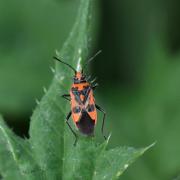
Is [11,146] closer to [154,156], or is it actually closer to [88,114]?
[88,114]

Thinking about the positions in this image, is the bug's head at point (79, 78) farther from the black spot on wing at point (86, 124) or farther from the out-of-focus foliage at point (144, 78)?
the out-of-focus foliage at point (144, 78)

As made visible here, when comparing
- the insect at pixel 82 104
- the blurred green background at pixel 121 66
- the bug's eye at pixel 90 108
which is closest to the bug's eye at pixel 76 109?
the insect at pixel 82 104

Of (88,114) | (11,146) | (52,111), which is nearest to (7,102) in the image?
(88,114)

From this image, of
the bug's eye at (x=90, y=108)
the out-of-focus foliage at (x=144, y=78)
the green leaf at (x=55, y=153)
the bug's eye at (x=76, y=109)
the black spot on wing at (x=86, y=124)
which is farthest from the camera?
the out-of-focus foliage at (x=144, y=78)

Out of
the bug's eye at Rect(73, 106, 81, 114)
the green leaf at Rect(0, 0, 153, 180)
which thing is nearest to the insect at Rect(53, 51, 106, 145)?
the bug's eye at Rect(73, 106, 81, 114)

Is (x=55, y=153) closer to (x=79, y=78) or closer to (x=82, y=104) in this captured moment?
(x=82, y=104)

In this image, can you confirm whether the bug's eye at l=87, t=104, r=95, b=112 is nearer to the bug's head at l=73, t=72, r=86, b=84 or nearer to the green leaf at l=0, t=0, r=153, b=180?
the bug's head at l=73, t=72, r=86, b=84
